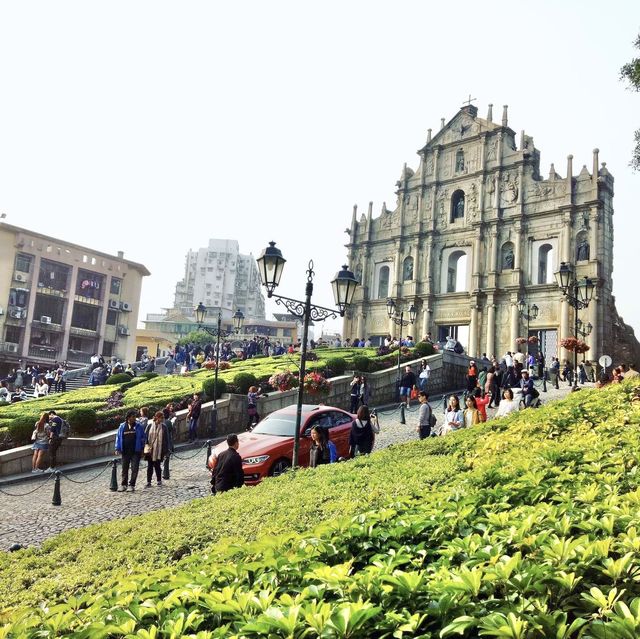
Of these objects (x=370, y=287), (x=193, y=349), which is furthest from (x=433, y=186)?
(x=193, y=349)

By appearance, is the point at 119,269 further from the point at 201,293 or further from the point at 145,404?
the point at 201,293

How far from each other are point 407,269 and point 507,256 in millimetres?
7920

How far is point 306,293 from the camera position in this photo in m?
10.9

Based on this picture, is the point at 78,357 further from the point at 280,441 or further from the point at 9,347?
the point at 280,441

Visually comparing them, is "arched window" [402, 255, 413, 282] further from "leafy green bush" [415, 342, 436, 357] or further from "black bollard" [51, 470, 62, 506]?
"black bollard" [51, 470, 62, 506]

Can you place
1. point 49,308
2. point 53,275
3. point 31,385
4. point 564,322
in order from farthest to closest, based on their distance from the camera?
point 53,275, point 49,308, point 564,322, point 31,385

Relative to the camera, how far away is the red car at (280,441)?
10.8 metres

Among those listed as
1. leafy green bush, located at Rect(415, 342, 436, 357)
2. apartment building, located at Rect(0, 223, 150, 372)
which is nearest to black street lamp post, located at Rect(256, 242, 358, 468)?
leafy green bush, located at Rect(415, 342, 436, 357)

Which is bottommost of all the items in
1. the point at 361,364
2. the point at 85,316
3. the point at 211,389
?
the point at 211,389

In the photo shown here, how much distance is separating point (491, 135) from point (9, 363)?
43.3 metres

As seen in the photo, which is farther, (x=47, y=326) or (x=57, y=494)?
(x=47, y=326)

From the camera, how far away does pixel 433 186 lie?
1789 inches

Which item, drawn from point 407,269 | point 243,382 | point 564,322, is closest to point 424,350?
point 243,382

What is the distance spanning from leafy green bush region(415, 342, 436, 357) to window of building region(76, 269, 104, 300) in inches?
1546
